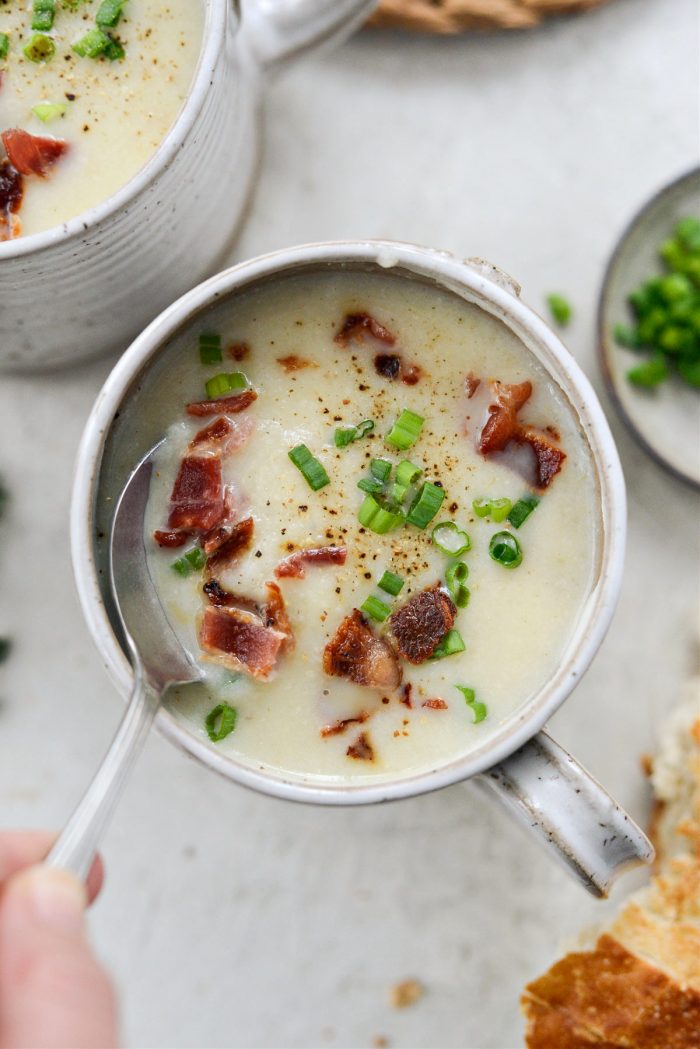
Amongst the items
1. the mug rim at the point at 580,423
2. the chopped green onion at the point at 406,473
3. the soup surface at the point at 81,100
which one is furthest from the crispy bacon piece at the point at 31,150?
the chopped green onion at the point at 406,473

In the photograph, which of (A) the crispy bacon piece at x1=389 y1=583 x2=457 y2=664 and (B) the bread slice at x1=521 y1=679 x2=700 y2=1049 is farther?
(B) the bread slice at x1=521 y1=679 x2=700 y2=1049

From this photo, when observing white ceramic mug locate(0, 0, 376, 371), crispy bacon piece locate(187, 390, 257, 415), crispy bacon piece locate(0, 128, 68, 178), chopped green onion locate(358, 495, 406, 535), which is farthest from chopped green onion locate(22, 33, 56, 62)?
chopped green onion locate(358, 495, 406, 535)

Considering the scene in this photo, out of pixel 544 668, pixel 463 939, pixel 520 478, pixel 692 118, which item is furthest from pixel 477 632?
pixel 692 118

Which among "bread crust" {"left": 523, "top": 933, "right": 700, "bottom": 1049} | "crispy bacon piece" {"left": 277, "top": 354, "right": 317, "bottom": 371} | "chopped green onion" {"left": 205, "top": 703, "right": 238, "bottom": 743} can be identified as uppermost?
"crispy bacon piece" {"left": 277, "top": 354, "right": 317, "bottom": 371}

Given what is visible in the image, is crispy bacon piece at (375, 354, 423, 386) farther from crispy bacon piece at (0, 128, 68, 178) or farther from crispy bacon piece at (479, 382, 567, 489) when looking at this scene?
Result: crispy bacon piece at (0, 128, 68, 178)

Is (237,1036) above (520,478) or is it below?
below

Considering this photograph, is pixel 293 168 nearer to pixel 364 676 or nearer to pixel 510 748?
pixel 364 676

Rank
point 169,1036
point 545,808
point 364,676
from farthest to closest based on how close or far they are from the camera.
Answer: point 169,1036 < point 364,676 < point 545,808
